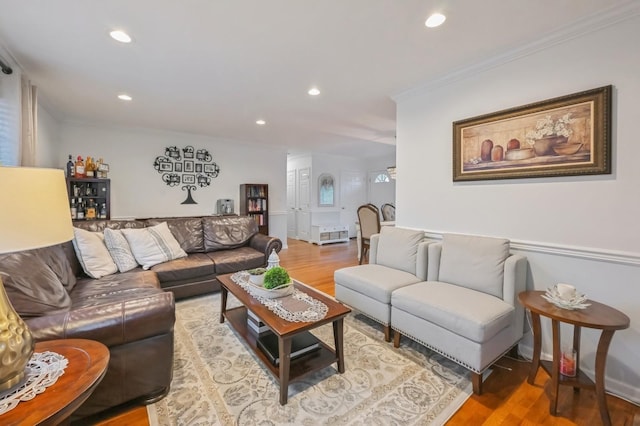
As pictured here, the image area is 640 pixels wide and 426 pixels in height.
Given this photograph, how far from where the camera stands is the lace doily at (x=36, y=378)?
899 millimetres

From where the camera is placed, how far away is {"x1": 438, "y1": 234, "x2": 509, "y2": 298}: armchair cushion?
2.09 metres

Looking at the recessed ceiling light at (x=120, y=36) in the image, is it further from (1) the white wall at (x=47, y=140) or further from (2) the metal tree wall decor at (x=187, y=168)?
(2) the metal tree wall decor at (x=187, y=168)

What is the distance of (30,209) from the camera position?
904 mm

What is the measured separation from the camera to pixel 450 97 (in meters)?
2.68

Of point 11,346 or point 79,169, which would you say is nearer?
point 11,346

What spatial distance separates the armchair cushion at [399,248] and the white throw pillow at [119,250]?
2677mm

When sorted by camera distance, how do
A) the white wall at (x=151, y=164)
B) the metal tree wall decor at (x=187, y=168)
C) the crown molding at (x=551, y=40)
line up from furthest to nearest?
the metal tree wall decor at (x=187, y=168) → the white wall at (x=151, y=164) → the crown molding at (x=551, y=40)

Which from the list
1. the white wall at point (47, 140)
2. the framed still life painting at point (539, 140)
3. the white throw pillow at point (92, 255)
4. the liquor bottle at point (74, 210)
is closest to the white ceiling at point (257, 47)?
the white wall at point (47, 140)

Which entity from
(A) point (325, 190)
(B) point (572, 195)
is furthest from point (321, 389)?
(A) point (325, 190)

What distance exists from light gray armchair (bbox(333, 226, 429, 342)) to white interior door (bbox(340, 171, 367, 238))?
5.15 meters

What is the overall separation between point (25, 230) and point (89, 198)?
13.8ft

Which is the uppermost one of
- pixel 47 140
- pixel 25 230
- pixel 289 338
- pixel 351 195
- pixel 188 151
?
pixel 188 151

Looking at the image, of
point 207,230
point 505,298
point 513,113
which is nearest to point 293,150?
point 207,230

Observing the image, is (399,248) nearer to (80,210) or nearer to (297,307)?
(297,307)
